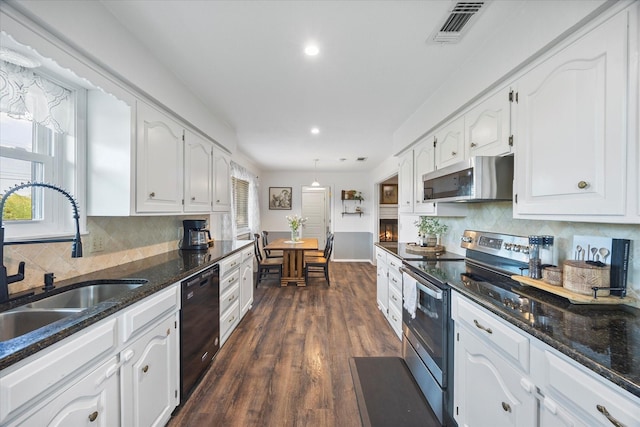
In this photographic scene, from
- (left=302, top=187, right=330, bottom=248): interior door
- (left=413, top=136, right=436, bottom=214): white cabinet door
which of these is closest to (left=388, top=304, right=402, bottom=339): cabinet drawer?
(left=413, top=136, right=436, bottom=214): white cabinet door

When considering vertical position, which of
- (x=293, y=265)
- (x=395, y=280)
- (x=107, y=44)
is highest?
(x=107, y=44)

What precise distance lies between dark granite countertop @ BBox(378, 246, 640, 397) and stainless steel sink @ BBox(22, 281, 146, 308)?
1.94m

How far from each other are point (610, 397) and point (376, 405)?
1.47 m

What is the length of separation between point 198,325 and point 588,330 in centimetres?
218

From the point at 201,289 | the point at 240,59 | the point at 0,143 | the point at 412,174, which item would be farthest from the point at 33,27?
the point at 412,174

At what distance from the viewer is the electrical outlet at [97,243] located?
1807 mm

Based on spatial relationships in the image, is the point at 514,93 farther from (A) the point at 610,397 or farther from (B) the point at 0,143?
(B) the point at 0,143

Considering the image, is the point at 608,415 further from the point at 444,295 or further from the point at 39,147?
the point at 39,147

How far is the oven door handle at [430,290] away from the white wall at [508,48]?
1.35 meters

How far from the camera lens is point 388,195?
23.0ft

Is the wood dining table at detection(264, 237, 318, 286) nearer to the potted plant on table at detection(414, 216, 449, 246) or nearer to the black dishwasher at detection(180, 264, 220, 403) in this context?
the potted plant on table at detection(414, 216, 449, 246)

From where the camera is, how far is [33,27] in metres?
1.10

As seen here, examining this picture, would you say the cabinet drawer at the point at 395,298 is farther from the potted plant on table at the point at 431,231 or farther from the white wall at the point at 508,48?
the white wall at the point at 508,48

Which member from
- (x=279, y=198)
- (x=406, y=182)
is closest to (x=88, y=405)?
(x=406, y=182)
